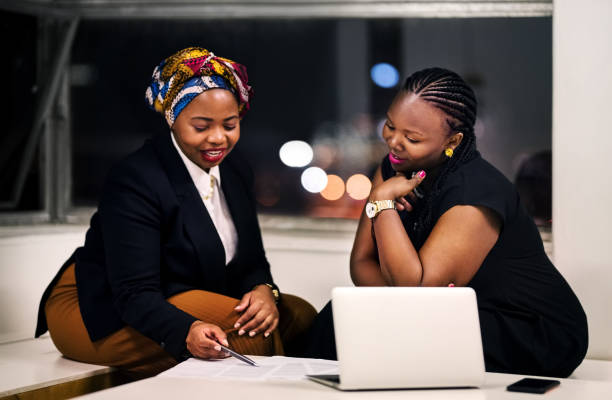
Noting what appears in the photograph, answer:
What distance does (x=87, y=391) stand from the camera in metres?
2.30

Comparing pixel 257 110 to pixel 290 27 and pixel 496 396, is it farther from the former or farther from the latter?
pixel 496 396

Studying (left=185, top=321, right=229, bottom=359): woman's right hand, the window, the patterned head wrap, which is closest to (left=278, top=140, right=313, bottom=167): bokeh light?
the window

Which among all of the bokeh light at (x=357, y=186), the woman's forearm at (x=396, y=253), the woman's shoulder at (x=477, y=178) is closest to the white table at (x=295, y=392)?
the woman's forearm at (x=396, y=253)

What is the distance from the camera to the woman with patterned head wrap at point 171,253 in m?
2.19

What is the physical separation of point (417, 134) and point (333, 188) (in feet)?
4.94

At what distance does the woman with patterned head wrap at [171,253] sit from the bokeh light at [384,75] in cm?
117

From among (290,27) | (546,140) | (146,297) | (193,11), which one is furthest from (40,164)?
(546,140)

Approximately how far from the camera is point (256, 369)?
64.2 inches

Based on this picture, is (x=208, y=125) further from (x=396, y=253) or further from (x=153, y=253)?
(x=396, y=253)

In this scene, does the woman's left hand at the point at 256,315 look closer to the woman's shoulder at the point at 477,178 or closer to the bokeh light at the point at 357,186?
the woman's shoulder at the point at 477,178

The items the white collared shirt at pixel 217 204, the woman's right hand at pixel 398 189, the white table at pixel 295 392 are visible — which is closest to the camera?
the white table at pixel 295 392

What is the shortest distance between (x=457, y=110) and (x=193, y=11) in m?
1.96

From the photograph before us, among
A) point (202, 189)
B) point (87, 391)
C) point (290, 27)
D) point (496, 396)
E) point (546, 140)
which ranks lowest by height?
point (87, 391)

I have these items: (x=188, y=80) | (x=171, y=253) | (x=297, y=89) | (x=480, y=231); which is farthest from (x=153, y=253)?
(x=297, y=89)
